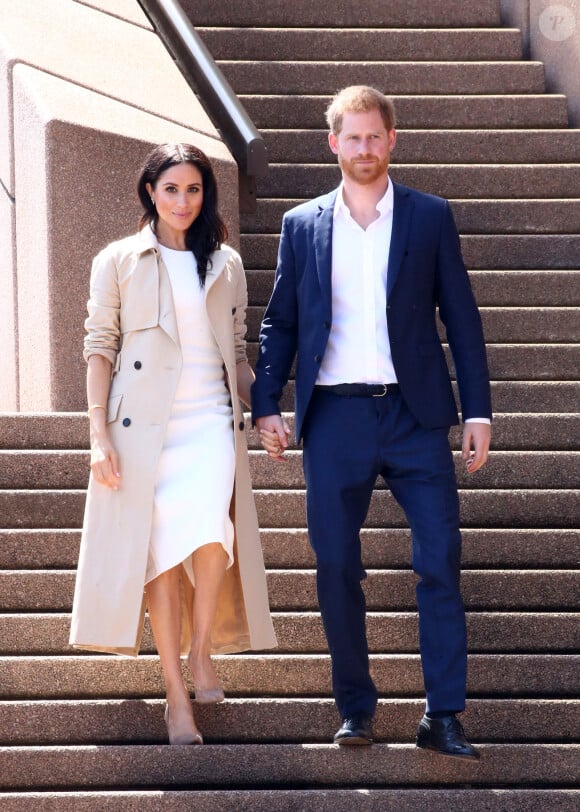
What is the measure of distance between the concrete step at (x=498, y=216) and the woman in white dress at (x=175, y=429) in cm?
332

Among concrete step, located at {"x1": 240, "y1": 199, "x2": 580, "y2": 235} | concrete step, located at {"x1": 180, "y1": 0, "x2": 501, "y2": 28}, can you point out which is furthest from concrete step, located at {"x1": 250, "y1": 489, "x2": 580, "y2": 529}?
concrete step, located at {"x1": 180, "y1": 0, "x2": 501, "y2": 28}

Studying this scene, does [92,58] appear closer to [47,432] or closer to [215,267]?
[47,432]

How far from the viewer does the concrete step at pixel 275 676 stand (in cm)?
505

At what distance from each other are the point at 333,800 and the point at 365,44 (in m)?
6.25

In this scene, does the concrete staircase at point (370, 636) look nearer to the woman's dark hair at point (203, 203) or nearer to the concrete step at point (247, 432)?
the concrete step at point (247, 432)

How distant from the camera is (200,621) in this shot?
15.6 ft

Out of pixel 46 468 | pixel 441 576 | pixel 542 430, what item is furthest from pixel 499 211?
pixel 441 576

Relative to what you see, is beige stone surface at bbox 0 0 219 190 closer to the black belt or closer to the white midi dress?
the white midi dress

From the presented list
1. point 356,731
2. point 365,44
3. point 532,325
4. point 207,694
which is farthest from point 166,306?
point 365,44

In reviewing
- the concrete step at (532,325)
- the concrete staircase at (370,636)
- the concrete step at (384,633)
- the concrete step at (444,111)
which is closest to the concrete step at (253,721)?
the concrete staircase at (370,636)

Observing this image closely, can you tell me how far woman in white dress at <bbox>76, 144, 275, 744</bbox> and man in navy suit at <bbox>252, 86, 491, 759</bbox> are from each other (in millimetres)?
251

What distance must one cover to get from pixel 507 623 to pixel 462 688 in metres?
0.88

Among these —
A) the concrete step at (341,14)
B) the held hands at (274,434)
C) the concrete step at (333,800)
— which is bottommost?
the concrete step at (333,800)

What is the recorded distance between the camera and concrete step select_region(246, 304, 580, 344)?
24.2 feet
